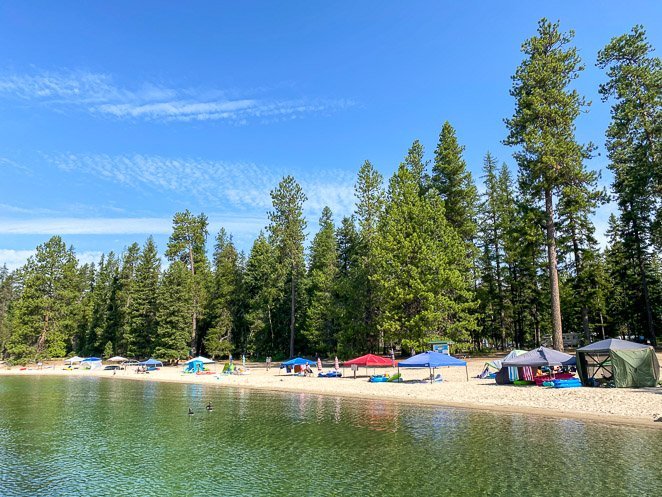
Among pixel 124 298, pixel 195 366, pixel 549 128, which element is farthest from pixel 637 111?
pixel 124 298

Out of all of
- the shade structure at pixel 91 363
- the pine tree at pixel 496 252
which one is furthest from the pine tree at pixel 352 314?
the shade structure at pixel 91 363

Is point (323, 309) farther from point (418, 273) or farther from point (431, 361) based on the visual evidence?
point (431, 361)

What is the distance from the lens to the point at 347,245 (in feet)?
227

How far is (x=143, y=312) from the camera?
74188 millimetres

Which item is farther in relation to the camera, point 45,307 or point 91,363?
point 45,307

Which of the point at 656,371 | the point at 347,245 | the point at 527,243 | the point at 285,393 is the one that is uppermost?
the point at 347,245

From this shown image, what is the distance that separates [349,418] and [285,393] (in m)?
13.4

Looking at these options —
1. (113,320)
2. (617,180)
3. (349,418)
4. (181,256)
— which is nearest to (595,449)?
(349,418)

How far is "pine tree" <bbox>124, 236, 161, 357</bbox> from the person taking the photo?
7356 cm

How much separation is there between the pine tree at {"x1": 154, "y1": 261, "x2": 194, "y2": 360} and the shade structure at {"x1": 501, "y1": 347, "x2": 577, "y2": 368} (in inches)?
1998

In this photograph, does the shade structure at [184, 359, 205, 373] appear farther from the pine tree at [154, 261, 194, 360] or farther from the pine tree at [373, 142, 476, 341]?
the pine tree at [373, 142, 476, 341]

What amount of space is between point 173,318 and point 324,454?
5503 cm

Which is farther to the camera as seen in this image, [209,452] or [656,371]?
[656,371]

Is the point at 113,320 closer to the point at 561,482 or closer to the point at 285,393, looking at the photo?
the point at 285,393
